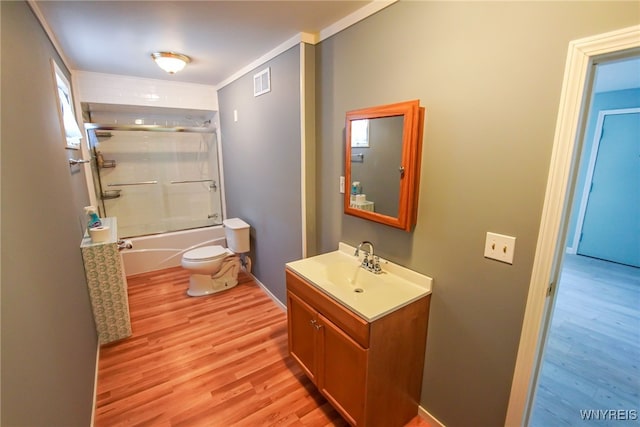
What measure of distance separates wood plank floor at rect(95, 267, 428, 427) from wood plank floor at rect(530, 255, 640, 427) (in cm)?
94

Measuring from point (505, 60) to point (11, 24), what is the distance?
2107mm

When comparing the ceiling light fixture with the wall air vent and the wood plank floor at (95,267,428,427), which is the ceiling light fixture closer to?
the wall air vent

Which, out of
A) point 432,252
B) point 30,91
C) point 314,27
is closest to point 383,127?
point 432,252

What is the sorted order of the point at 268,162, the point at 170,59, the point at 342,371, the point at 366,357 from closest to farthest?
the point at 366,357
the point at 342,371
the point at 170,59
the point at 268,162

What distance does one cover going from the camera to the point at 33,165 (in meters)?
1.26

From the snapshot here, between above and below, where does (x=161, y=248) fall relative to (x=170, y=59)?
below

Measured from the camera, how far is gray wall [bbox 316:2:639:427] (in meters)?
1.09

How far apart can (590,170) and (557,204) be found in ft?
14.3

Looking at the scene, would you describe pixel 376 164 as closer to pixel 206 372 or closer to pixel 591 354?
pixel 206 372

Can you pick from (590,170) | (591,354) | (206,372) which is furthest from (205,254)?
(590,170)

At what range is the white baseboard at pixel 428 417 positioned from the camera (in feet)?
5.38

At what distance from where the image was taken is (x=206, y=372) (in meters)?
2.09

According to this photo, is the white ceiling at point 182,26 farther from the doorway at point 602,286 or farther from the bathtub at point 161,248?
the bathtub at point 161,248

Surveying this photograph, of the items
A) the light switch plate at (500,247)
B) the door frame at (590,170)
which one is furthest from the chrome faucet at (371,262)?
the door frame at (590,170)
